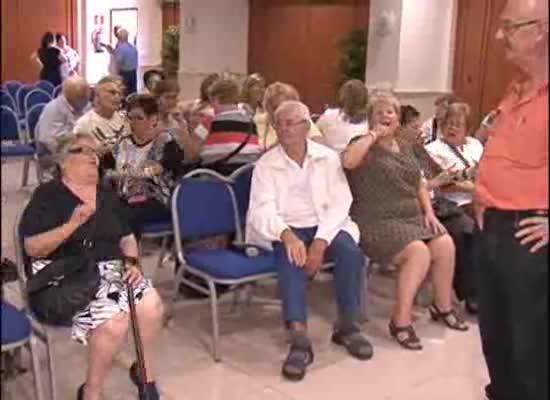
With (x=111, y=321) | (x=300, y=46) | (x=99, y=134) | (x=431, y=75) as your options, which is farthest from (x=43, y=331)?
(x=300, y=46)

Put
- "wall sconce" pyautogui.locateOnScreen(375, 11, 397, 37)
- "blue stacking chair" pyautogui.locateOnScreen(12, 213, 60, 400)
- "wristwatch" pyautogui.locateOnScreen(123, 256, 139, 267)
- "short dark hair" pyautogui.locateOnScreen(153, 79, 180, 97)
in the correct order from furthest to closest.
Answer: "wall sconce" pyautogui.locateOnScreen(375, 11, 397, 37) < "short dark hair" pyautogui.locateOnScreen(153, 79, 180, 97) < "wristwatch" pyautogui.locateOnScreen(123, 256, 139, 267) < "blue stacking chair" pyautogui.locateOnScreen(12, 213, 60, 400)

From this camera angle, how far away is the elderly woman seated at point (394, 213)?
12.0 feet

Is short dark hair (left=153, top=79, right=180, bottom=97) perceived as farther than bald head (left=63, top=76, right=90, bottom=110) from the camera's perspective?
No

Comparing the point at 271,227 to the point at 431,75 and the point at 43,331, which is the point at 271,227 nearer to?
the point at 43,331

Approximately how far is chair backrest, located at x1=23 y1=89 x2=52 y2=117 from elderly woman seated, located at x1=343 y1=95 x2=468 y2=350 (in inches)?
179

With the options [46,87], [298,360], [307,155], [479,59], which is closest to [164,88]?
[307,155]

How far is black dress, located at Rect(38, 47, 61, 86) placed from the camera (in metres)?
9.85

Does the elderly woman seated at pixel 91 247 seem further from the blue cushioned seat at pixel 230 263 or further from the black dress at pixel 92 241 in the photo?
the blue cushioned seat at pixel 230 263

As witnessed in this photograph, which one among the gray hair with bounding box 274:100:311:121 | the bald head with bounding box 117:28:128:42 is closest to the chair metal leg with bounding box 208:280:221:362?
the gray hair with bounding box 274:100:311:121

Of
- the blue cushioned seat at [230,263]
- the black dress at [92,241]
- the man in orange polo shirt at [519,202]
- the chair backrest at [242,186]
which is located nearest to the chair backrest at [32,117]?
the chair backrest at [242,186]

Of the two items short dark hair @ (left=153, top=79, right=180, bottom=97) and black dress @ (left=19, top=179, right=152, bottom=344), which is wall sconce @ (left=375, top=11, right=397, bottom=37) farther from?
black dress @ (left=19, top=179, right=152, bottom=344)

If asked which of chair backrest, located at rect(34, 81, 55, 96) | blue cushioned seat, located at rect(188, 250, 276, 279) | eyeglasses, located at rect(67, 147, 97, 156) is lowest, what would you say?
blue cushioned seat, located at rect(188, 250, 276, 279)

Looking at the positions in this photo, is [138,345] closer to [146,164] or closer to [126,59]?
[146,164]

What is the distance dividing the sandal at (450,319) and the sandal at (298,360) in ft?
2.79
